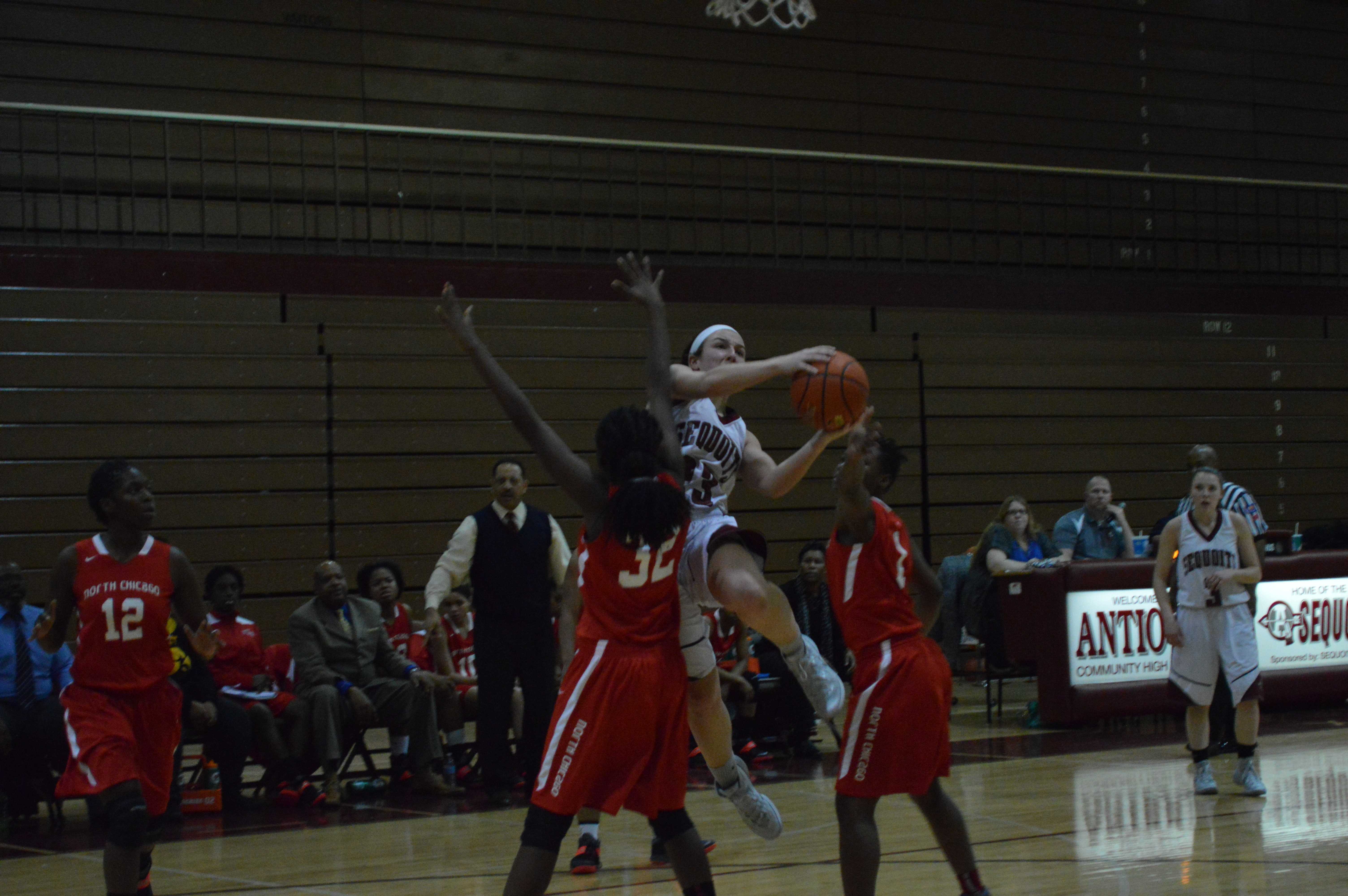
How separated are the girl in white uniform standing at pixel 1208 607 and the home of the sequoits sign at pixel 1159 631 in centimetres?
233

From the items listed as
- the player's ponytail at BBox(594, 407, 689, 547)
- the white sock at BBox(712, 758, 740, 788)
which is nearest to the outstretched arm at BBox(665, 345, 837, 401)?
the player's ponytail at BBox(594, 407, 689, 547)

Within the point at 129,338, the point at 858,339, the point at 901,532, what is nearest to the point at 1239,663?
the point at 901,532

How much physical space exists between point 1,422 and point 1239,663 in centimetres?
861

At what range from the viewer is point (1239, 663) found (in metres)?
6.81

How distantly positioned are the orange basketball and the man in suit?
4280 mm

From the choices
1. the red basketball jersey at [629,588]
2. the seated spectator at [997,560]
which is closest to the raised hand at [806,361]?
the red basketball jersey at [629,588]

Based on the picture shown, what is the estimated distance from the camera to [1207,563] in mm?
6945

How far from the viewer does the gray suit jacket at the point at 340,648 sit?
7863mm

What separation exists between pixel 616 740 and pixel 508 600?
12.3 ft

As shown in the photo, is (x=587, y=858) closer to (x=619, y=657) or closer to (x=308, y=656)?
(x=619, y=657)

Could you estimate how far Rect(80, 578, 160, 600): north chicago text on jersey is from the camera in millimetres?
4398

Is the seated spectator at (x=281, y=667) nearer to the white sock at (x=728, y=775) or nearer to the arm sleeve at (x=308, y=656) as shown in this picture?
the arm sleeve at (x=308, y=656)

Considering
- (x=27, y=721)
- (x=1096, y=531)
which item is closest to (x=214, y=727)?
(x=27, y=721)

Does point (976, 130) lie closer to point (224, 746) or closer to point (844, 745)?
point (224, 746)
